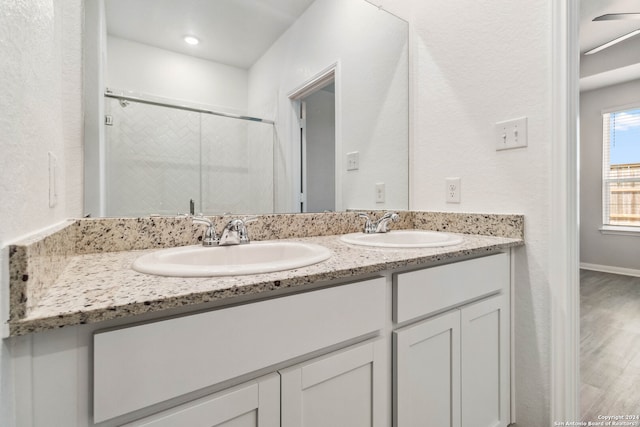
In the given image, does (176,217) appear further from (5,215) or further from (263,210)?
(5,215)

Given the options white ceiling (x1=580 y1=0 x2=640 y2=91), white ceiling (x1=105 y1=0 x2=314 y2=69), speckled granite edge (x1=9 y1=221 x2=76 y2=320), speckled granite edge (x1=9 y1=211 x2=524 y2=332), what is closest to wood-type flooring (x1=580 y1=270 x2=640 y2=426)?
speckled granite edge (x1=9 y1=211 x2=524 y2=332)

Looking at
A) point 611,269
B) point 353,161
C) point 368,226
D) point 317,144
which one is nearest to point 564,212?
point 368,226

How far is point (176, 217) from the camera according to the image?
0.99 meters

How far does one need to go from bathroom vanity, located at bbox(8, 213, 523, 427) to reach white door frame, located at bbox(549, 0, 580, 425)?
9.4 inches

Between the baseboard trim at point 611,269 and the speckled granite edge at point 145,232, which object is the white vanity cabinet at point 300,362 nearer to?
the speckled granite edge at point 145,232

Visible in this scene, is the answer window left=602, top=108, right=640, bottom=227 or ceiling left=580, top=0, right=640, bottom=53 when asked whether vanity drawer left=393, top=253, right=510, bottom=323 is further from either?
window left=602, top=108, right=640, bottom=227

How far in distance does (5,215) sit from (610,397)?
2.18 metres

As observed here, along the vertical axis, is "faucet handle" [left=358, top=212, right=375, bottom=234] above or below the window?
below

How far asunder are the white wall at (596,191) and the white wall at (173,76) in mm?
4750

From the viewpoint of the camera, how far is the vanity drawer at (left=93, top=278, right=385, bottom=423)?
1.50ft

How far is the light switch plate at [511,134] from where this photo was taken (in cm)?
116

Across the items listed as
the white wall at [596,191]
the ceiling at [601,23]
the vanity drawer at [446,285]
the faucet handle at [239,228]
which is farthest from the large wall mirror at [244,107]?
the white wall at [596,191]

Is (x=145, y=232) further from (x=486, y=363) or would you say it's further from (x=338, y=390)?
(x=486, y=363)

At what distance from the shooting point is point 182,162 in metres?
1.03
